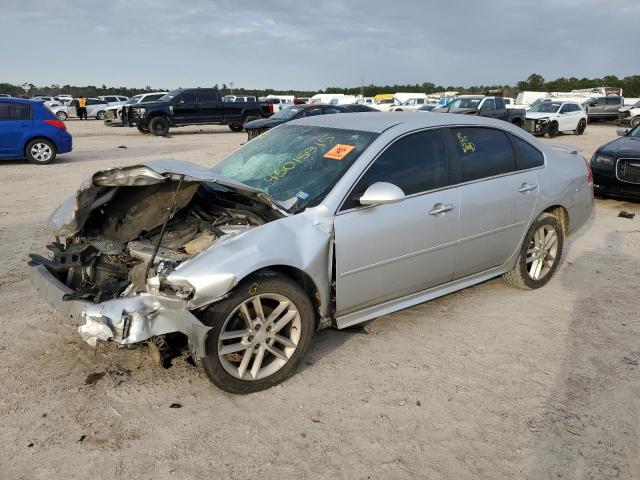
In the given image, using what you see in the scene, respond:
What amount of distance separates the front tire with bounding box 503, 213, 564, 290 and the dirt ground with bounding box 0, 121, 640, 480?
0.24m

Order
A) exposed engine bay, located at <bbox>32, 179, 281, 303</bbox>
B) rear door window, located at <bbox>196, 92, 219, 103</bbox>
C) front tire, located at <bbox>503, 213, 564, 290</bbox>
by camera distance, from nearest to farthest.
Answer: exposed engine bay, located at <bbox>32, 179, 281, 303</bbox> → front tire, located at <bbox>503, 213, 564, 290</bbox> → rear door window, located at <bbox>196, 92, 219, 103</bbox>

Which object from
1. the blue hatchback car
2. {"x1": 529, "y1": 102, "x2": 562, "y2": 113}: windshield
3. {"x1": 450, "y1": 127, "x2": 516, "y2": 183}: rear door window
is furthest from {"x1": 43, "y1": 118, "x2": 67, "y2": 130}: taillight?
{"x1": 529, "y1": 102, "x2": 562, "y2": 113}: windshield

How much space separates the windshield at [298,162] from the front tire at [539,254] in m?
1.99

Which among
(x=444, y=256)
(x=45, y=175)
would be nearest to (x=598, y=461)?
(x=444, y=256)

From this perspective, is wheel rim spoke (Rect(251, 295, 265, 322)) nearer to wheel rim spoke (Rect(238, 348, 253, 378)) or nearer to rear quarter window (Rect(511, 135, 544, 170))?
wheel rim spoke (Rect(238, 348, 253, 378))

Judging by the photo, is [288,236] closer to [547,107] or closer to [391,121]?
[391,121]

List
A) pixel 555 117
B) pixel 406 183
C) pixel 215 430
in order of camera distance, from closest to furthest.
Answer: pixel 215 430, pixel 406 183, pixel 555 117

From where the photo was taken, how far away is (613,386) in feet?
11.3

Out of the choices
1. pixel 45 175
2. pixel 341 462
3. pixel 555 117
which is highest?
pixel 555 117

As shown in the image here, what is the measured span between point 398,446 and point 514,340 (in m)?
1.68

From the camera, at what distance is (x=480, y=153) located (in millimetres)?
4414

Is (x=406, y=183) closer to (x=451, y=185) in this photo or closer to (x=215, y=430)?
(x=451, y=185)

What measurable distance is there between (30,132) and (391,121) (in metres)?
11.9

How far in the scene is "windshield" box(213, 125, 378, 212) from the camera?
3.68 m
